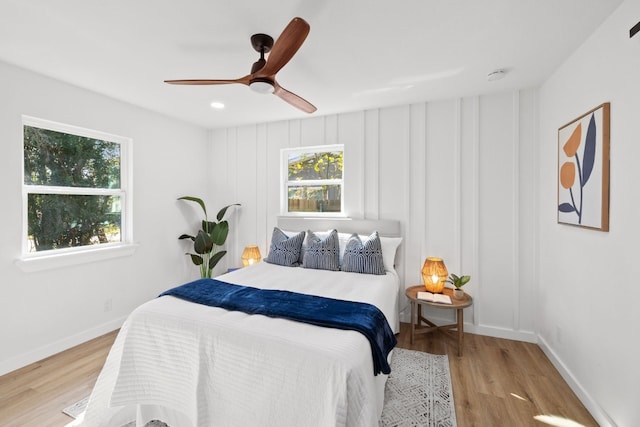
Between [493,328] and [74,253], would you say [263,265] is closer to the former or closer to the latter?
[74,253]

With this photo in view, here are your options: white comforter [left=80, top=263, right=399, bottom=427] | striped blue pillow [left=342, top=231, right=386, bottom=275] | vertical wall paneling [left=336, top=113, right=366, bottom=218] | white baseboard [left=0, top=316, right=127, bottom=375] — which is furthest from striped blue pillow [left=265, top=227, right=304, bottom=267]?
white baseboard [left=0, top=316, right=127, bottom=375]

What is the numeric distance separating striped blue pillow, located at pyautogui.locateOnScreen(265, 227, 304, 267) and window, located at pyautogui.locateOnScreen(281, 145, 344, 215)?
0.66 m

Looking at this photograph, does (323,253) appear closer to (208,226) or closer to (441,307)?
(441,307)

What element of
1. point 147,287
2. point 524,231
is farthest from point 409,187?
point 147,287

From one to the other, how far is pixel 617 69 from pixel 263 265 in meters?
3.18

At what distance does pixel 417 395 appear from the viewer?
2.07 m

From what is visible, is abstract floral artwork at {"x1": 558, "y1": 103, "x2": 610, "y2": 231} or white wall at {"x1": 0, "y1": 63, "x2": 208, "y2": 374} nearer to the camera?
abstract floral artwork at {"x1": 558, "y1": 103, "x2": 610, "y2": 231}

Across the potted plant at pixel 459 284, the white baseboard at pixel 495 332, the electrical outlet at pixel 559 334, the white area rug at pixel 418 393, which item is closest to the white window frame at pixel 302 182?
the potted plant at pixel 459 284

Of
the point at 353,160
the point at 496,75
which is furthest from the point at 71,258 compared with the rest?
the point at 496,75

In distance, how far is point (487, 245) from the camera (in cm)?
299

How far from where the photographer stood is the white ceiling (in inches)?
65.6

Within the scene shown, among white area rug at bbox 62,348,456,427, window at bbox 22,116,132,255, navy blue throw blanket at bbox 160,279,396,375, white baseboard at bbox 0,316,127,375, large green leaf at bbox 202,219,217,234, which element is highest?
window at bbox 22,116,132,255

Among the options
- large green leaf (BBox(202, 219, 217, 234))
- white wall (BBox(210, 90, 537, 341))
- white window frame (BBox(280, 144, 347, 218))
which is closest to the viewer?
white wall (BBox(210, 90, 537, 341))

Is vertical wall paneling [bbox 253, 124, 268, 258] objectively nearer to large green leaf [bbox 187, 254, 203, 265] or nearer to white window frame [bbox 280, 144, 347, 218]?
white window frame [bbox 280, 144, 347, 218]
